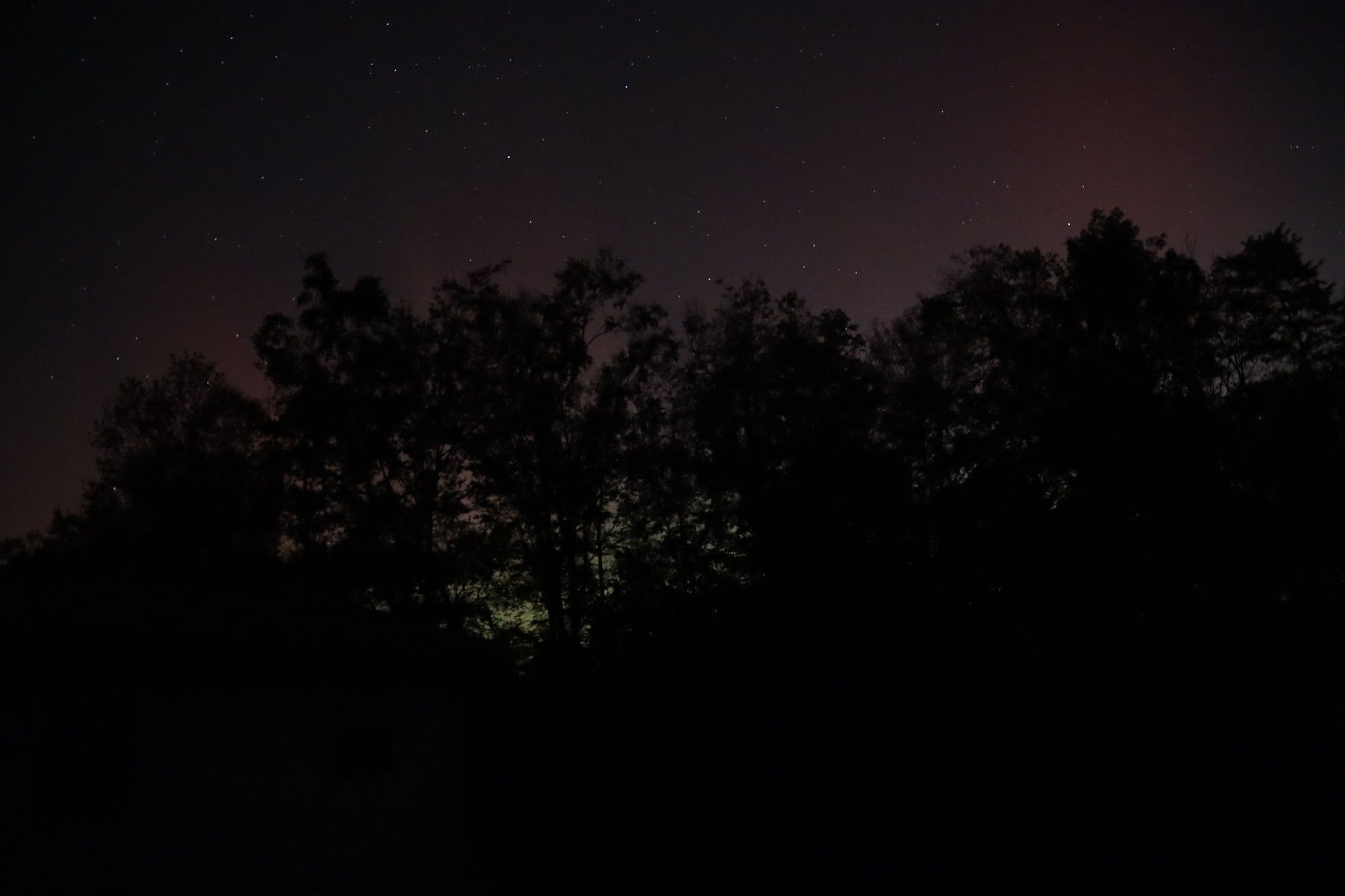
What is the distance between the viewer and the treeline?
20.5 m

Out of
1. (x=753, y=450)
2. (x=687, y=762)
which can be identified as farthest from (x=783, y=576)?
(x=753, y=450)

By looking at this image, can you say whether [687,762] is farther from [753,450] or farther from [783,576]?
[753,450]

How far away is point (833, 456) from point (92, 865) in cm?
1526

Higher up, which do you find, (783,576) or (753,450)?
(753,450)

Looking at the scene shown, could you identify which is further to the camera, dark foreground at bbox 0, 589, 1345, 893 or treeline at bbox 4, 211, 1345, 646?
treeline at bbox 4, 211, 1345, 646

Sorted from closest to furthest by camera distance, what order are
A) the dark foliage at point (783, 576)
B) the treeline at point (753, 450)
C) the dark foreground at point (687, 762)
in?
the dark foreground at point (687, 762) → the dark foliage at point (783, 576) → the treeline at point (753, 450)

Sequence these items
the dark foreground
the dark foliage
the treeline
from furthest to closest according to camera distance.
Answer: the treeline, the dark foliage, the dark foreground

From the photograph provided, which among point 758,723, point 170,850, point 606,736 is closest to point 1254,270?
point 758,723

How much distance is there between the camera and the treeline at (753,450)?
20516mm

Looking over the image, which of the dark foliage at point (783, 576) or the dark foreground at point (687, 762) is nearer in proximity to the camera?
the dark foreground at point (687, 762)

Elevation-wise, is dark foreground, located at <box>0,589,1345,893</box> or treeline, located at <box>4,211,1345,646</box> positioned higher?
treeline, located at <box>4,211,1345,646</box>

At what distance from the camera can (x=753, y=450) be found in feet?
86.5

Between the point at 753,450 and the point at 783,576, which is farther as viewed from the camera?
the point at 753,450

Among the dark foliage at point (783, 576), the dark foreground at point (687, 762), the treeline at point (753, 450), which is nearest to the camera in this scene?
the dark foreground at point (687, 762)
